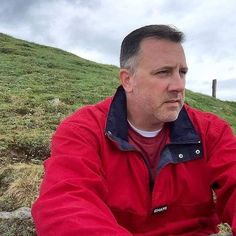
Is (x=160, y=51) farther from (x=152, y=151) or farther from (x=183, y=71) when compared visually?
(x=152, y=151)

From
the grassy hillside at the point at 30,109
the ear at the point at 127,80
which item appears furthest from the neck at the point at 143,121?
the grassy hillside at the point at 30,109

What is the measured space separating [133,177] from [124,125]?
16.3 inches

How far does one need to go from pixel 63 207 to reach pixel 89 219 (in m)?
0.20

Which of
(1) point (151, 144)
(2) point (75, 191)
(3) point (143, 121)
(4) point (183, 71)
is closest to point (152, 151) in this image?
(1) point (151, 144)

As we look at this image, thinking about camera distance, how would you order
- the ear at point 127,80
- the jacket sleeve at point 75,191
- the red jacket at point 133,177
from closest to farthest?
the jacket sleeve at point 75,191, the red jacket at point 133,177, the ear at point 127,80

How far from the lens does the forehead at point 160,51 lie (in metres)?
4.05

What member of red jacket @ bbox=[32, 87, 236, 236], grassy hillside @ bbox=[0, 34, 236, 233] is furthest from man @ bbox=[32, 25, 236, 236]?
grassy hillside @ bbox=[0, 34, 236, 233]

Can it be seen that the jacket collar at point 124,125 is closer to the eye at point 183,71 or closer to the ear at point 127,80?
the ear at point 127,80

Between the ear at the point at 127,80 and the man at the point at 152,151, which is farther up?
the ear at the point at 127,80

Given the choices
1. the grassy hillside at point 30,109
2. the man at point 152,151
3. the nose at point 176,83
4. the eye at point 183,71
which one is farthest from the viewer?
the grassy hillside at point 30,109

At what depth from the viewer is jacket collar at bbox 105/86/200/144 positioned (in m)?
3.97

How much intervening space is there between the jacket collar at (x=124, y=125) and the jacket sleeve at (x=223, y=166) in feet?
0.49

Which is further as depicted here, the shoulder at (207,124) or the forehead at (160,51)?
the shoulder at (207,124)

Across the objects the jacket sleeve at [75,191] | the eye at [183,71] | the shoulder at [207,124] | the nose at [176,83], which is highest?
the eye at [183,71]
